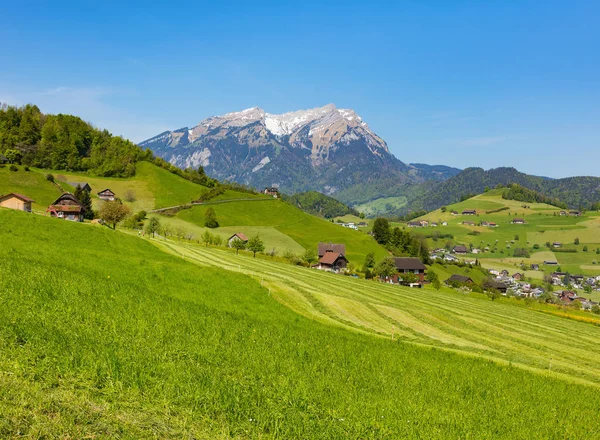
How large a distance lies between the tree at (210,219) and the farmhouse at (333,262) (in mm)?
43728

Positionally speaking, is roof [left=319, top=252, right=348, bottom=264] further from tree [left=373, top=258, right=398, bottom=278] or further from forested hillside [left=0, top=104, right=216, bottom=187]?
forested hillside [left=0, top=104, right=216, bottom=187]

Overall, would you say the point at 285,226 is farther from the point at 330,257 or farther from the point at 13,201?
the point at 13,201

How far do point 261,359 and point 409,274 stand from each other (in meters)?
126

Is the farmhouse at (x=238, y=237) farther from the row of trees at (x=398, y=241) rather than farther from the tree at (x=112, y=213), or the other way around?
the row of trees at (x=398, y=241)

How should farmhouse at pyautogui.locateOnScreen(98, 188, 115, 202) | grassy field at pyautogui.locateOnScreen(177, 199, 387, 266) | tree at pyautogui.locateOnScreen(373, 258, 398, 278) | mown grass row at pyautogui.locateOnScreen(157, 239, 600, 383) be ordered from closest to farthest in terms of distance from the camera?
mown grass row at pyautogui.locateOnScreen(157, 239, 600, 383), tree at pyautogui.locateOnScreen(373, 258, 398, 278), farmhouse at pyautogui.locateOnScreen(98, 188, 115, 202), grassy field at pyautogui.locateOnScreen(177, 199, 387, 266)

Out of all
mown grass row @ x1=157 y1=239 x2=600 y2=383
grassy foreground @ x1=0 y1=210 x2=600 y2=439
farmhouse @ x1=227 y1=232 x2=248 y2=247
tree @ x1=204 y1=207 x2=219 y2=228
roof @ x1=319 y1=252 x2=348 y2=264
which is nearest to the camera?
grassy foreground @ x1=0 y1=210 x2=600 y2=439

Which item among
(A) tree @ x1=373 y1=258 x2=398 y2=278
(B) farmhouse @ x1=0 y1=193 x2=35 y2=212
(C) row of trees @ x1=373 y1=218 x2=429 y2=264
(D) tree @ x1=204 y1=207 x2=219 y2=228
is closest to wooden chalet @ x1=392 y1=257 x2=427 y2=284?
(A) tree @ x1=373 y1=258 x2=398 y2=278

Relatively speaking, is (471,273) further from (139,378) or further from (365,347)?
(139,378)

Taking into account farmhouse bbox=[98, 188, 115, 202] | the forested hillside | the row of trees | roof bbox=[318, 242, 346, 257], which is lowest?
roof bbox=[318, 242, 346, 257]

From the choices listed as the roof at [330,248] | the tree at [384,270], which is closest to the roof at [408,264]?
the roof at [330,248]

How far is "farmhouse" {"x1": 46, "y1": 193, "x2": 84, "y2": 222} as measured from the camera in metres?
105

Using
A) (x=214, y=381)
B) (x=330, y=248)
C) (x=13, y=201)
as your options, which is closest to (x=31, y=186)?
(x=13, y=201)

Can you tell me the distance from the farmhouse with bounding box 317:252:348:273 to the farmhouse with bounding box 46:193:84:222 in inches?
2927

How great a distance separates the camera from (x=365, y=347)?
1962cm
